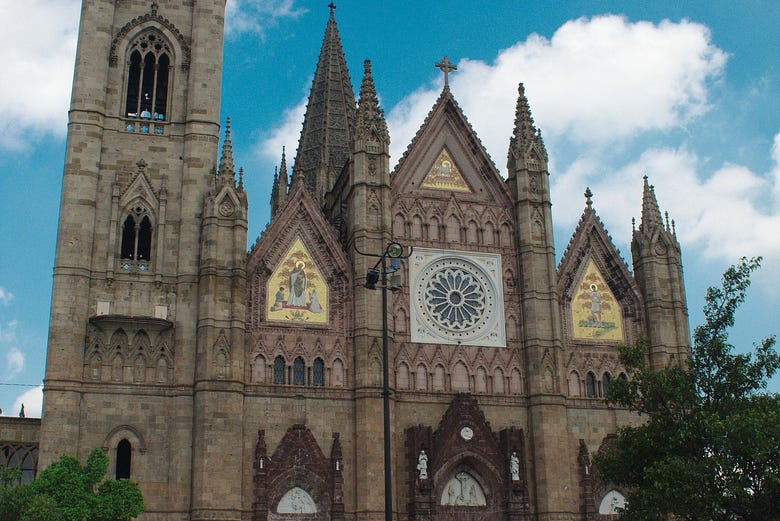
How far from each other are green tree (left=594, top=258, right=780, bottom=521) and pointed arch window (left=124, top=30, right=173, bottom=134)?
910 inches

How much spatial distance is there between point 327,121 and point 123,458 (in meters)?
27.0

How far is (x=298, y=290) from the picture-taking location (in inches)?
1553

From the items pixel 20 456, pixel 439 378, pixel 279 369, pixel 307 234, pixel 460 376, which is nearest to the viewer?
pixel 20 456

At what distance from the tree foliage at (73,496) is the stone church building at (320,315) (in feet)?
15.1

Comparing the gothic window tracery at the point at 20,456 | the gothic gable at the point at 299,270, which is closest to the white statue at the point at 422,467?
the gothic gable at the point at 299,270

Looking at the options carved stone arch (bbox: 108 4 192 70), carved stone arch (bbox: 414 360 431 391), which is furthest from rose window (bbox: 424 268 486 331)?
carved stone arch (bbox: 108 4 192 70)

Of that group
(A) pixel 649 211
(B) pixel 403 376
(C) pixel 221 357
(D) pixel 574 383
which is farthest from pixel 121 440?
(A) pixel 649 211

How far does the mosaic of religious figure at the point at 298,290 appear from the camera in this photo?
39000 mm

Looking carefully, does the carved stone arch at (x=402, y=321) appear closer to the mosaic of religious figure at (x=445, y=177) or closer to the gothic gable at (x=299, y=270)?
the gothic gable at (x=299, y=270)

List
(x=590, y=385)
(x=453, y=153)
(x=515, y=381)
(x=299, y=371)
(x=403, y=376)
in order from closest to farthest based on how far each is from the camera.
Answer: (x=299, y=371) → (x=403, y=376) → (x=515, y=381) → (x=590, y=385) → (x=453, y=153)

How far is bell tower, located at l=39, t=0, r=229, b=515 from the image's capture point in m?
36.0

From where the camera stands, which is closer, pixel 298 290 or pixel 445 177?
pixel 298 290

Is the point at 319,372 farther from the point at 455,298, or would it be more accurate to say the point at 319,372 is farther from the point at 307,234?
the point at 455,298

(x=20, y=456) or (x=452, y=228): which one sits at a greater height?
(x=452, y=228)
